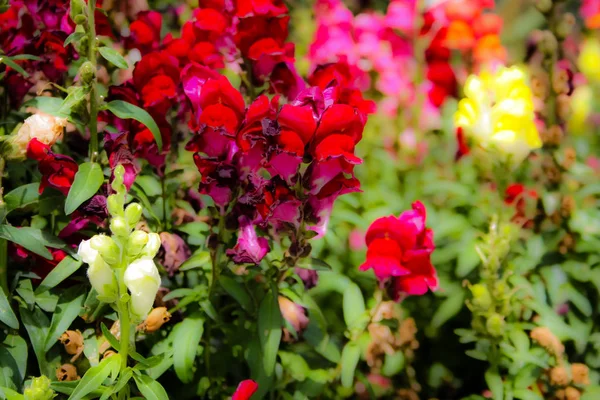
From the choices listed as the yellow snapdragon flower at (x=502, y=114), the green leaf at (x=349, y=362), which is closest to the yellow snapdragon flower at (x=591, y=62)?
the yellow snapdragon flower at (x=502, y=114)

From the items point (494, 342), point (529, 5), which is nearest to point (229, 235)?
point (494, 342)

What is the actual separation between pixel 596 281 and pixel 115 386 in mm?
1320

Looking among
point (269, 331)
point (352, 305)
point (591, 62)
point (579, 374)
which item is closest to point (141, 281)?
point (269, 331)

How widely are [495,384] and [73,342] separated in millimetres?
970

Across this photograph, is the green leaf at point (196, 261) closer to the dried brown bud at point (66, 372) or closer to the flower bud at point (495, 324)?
the dried brown bud at point (66, 372)

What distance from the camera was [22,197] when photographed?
1367 mm

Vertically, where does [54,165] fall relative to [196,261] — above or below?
above

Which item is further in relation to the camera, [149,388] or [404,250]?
[404,250]

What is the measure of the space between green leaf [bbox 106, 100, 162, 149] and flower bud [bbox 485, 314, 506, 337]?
0.86 meters

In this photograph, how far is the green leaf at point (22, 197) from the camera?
1347 mm

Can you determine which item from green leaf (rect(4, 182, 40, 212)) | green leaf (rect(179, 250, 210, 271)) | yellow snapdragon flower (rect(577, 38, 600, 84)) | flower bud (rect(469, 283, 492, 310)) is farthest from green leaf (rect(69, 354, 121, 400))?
yellow snapdragon flower (rect(577, 38, 600, 84))

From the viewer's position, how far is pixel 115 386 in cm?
114

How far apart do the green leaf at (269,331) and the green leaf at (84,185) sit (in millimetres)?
419

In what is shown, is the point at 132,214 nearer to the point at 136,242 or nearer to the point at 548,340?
the point at 136,242
